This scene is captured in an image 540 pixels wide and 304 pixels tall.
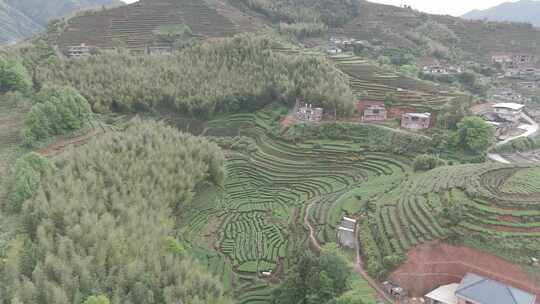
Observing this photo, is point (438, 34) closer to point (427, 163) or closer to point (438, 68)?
point (438, 68)

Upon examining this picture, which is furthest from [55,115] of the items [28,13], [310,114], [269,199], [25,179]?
[28,13]

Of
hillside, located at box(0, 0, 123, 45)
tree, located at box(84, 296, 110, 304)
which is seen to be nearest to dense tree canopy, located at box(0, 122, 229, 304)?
tree, located at box(84, 296, 110, 304)

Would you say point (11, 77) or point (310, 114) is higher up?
point (11, 77)

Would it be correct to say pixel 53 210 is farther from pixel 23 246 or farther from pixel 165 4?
pixel 165 4

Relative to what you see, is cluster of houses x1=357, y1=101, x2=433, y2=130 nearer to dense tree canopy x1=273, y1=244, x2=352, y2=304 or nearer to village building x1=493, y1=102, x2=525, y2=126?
village building x1=493, y1=102, x2=525, y2=126

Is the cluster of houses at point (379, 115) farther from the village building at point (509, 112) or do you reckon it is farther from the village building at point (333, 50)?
the village building at point (333, 50)

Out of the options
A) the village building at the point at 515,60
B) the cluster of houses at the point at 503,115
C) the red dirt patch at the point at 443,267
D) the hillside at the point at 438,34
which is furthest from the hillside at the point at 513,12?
the red dirt patch at the point at 443,267
